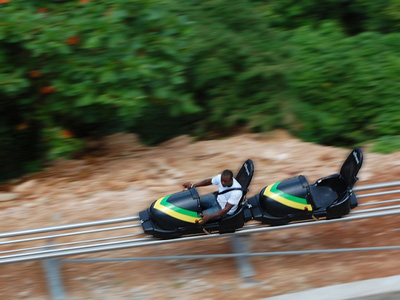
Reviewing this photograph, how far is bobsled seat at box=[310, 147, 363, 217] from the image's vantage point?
5227 millimetres

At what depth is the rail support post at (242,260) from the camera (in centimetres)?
528

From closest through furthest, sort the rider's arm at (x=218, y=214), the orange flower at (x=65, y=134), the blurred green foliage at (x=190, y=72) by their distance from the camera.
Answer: the rider's arm at (x=218, y=214) → the blurred green foliage at (x=190, y=72) → the orange flower at (x=65, y=134)

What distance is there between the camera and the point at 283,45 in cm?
915

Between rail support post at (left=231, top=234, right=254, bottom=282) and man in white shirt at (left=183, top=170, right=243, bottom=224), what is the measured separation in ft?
0.94

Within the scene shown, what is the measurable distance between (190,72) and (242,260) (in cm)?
405

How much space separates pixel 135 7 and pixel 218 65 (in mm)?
1892

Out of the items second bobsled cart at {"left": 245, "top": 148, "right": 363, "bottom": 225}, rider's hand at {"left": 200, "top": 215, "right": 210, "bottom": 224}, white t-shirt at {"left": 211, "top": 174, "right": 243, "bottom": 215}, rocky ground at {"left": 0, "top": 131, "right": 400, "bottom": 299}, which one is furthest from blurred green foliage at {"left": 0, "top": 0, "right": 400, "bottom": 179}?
second bobsled cart at {"left": 245, "top": 148, "right": 363, "bottom": 225}

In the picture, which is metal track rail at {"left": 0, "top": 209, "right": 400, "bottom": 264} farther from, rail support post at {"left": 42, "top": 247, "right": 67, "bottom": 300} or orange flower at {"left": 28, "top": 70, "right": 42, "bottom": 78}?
orange flower at {"left": 28, "top": 70, "right": 42, "bottom": 78}

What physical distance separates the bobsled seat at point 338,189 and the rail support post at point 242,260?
73 centimetres

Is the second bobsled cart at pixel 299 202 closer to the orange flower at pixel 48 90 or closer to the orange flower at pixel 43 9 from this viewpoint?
the orange flower at pixel 48 90

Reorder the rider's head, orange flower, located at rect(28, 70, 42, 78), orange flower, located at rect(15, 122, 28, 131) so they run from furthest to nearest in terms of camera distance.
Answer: orange flower, located at rect(15, 122, 28, 131)
orange flower, located at rect(28, 70, 42, 78)
the rider's head

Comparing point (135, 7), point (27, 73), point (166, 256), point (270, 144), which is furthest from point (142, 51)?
point (166, 256)

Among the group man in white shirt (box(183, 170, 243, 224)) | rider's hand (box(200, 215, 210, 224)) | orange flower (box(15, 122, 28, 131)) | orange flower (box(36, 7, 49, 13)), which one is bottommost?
rider's hand (box(200, 215, 210, 224))

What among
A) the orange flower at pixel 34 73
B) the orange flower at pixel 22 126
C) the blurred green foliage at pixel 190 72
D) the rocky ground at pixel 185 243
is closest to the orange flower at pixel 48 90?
the blurred green foliage at pixel 190 72
